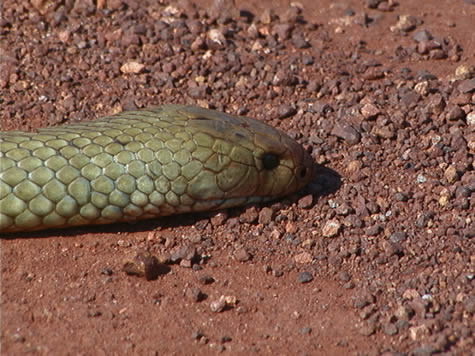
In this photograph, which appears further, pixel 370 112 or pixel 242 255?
pixel 370 112

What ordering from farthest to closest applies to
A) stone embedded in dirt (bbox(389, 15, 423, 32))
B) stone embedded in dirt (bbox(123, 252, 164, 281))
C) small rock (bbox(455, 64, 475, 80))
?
stone embedded in dirt (bbox(389, 15, 423, 32)) → small rock (bbox(455, 64, 475, 80)) → stone embedded in dirt (bbox(123, 252, 164, 281))

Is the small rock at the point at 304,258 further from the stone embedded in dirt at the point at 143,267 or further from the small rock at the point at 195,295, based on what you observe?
the stone embedded in dirt at the point at 143,267

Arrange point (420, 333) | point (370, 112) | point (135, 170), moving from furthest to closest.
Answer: point (370, 112) → point (135, 170) → point (420, 333)

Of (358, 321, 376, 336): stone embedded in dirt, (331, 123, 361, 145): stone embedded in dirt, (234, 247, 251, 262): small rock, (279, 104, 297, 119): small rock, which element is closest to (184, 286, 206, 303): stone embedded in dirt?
(234, 247, 251, 262): small rock

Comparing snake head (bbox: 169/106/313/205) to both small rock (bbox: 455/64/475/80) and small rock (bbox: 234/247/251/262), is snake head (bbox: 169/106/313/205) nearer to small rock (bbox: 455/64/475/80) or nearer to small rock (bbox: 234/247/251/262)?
small rock (bbox: 234/247/251/262)

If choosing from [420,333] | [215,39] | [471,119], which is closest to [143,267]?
[420,333]

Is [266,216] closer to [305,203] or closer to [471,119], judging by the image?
[305,203]

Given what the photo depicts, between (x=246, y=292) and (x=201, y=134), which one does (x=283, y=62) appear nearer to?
(x=201, y=134)

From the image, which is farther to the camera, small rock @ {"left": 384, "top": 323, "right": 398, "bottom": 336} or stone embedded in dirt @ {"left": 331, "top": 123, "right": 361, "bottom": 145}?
stone embedded in dirt @ {"left": 331, "top": 123, "right": 361, "bottom": 145}

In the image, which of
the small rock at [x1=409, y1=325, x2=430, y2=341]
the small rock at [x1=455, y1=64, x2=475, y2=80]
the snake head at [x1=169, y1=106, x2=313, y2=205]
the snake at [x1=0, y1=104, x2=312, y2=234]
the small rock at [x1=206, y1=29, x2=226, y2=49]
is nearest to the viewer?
the small rock at [x1=409, y1=325, x2=430, y2=341]
